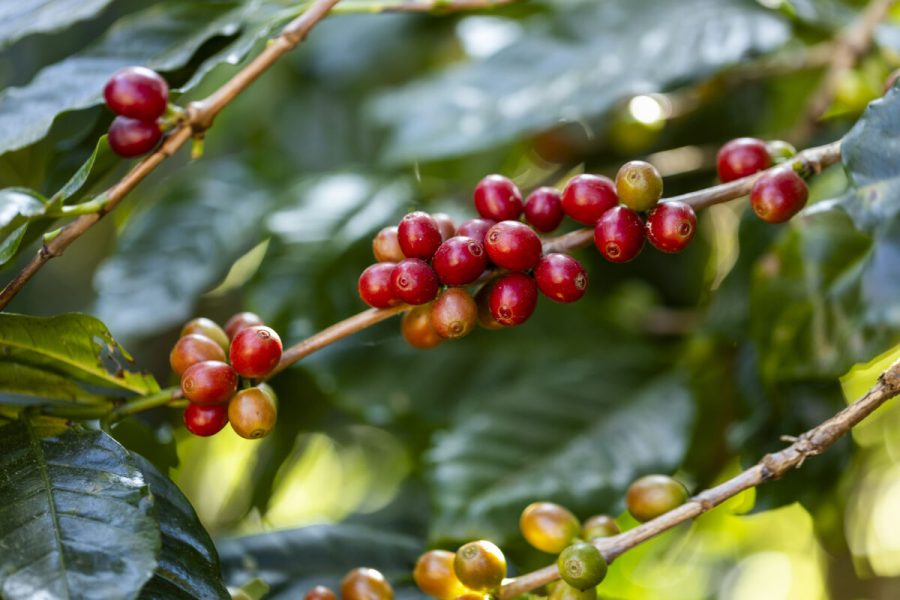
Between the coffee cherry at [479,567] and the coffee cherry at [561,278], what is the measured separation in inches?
7.9

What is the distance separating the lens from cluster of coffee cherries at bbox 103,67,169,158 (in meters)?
0.77

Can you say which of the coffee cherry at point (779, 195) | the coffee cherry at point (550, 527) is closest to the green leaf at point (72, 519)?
the coffee cherry at point (550, 527)

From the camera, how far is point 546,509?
0.79 m

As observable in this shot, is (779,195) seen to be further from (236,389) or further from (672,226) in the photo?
(236,389)

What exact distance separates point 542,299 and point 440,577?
0.73 metres

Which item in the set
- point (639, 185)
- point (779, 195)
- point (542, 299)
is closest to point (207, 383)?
point (639, 185)

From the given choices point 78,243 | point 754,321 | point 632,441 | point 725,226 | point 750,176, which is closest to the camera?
point 750,176

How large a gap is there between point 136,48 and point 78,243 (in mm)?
1371

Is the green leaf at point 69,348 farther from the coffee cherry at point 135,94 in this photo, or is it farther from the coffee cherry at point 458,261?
the coffee cherry at point 458,261

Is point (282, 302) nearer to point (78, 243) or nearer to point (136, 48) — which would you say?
point (136, 48)

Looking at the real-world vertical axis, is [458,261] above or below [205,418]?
above

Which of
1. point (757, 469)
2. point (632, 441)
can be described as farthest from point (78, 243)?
point (757, 469)

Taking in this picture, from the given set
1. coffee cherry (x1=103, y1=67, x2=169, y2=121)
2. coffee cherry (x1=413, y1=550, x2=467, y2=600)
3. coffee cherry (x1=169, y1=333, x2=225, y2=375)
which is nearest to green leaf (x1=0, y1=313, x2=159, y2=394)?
coffee cherry (x1=169, y1=333, x2=225, y2=375)

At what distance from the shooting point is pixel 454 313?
679 mm
